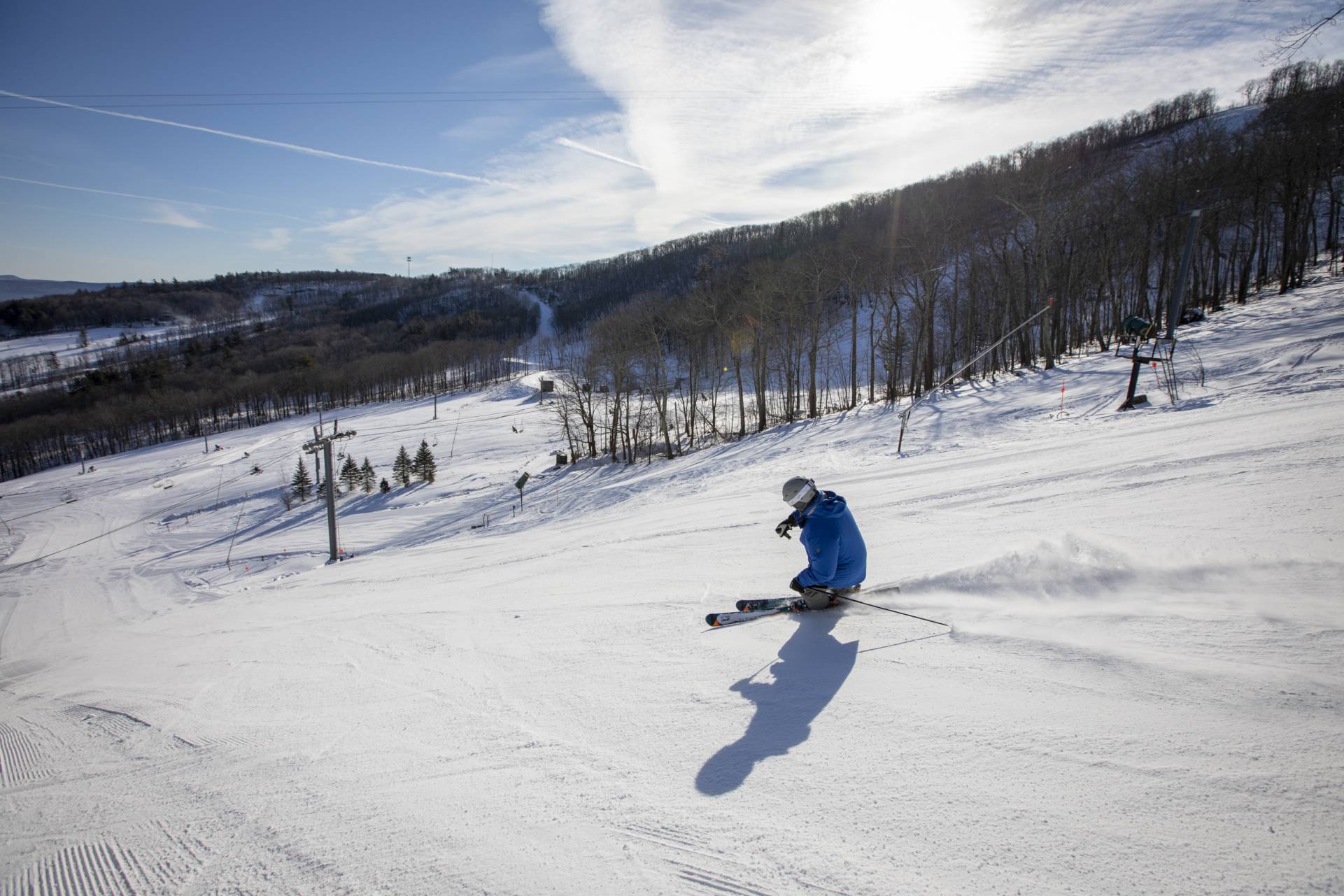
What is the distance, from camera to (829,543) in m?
4.77

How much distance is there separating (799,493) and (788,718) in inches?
72.7

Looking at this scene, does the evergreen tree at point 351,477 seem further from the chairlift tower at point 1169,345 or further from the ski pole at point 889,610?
the chairlift tower at point 1169,345

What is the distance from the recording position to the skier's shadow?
10.5 ft

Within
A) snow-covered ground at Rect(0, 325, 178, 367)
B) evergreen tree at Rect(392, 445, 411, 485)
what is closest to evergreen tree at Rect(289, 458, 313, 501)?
evergreen tree at Rect(392, 445, 411, 485)

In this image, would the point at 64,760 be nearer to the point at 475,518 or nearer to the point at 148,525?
the point at 475,518

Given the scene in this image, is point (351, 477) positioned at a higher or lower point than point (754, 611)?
lower

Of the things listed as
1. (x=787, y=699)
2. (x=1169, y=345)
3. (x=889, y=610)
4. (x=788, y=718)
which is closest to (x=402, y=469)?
(x=889, y=610)

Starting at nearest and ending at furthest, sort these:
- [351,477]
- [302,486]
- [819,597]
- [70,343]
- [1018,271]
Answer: [819,597], [1018,271], [302,486], [351,477], [70,343]

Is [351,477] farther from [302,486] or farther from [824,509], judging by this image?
[824,509]

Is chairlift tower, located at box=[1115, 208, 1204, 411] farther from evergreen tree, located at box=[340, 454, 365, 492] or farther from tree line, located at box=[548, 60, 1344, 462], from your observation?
evergreen tree, located at box=[340, 454, 365, 492]

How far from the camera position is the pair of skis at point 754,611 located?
514 centimetres

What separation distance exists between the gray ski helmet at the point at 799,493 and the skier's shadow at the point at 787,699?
3.77ft

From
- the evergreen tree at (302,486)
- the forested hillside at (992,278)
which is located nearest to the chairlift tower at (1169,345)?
the forested hillside at (992,278)

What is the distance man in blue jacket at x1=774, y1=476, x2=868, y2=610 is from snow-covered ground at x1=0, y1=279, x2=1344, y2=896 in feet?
1.16
